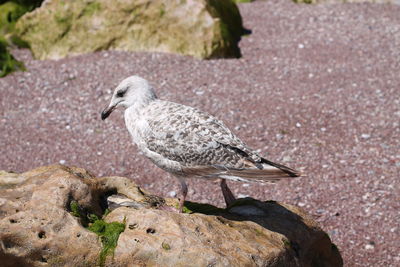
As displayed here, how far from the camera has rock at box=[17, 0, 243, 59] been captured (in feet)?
42.7

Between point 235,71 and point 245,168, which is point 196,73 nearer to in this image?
point 235,71

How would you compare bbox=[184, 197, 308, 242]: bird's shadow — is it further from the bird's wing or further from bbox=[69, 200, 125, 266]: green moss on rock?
bbox=[69, 200, 125, 266]: green moss on rock

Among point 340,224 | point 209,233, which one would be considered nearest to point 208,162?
point 209,233

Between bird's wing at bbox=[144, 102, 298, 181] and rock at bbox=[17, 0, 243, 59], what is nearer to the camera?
bird's wing at bbox=[144, 102, 298, 181]

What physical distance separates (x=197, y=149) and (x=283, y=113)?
209 inches

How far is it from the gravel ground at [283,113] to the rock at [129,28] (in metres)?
0.34

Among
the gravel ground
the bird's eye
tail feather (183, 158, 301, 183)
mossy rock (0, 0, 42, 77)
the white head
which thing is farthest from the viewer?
mossy rock (0, 0, 42, 77)

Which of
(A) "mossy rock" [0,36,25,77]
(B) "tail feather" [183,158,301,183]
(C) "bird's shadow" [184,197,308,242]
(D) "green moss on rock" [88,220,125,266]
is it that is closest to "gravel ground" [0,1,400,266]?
(A) "mossy rock" [0,36,25,77]

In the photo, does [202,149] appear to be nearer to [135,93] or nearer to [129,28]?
[135,93]

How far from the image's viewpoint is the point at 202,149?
612 centimetres

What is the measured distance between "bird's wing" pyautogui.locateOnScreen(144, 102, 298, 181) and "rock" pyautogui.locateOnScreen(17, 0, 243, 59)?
6966mm

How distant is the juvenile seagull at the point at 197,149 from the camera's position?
19.9 ft

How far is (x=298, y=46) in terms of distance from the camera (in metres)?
13.8

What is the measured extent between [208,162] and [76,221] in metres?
1.50
